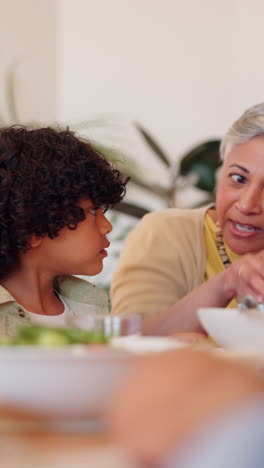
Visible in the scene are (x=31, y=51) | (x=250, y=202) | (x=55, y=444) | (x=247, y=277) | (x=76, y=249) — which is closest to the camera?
(x=55, y=444)

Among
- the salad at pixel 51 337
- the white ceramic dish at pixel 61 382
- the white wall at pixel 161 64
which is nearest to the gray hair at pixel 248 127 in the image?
the salad at pixel 51 337

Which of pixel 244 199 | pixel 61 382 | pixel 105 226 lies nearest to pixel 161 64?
pixel 244 199

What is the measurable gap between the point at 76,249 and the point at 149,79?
2751 mm

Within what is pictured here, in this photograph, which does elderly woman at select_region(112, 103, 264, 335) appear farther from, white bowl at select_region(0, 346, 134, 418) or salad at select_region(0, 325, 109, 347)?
white bowl at select_region(0, 346, 134, 418)

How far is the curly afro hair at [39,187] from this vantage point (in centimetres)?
173

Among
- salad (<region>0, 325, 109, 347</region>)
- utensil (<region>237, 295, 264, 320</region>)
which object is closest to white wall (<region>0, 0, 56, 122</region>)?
utensil (<region>237, 295, 264, 320</region>)

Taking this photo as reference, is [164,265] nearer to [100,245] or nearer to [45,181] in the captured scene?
[100,245]

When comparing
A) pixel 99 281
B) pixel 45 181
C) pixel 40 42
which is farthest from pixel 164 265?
pixel 40 42

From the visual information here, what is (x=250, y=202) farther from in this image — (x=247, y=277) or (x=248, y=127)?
(x=247, y=277)

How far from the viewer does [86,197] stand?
1817mm

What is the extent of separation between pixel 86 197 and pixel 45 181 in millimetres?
102

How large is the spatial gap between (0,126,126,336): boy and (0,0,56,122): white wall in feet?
8.90

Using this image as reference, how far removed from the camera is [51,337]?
66 centimetres

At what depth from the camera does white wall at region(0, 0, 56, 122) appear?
14.7 ft
